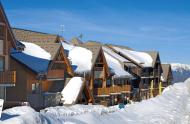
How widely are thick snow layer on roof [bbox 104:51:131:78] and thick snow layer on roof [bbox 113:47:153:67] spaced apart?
9368mm

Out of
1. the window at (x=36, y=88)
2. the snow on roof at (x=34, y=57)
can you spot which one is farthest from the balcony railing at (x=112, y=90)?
the window at (x=36, y=88)

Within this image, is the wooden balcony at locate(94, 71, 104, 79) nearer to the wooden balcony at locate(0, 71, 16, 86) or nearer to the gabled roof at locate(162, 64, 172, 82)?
the wooden balcony at locate(0, 71, 16, 86)

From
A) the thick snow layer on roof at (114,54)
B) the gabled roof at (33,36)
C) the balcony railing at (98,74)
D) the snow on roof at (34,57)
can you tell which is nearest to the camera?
the snow on roof at (34,57)

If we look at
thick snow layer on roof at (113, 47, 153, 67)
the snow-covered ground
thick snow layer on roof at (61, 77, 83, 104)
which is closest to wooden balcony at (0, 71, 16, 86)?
the snow-covered ground

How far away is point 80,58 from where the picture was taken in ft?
165

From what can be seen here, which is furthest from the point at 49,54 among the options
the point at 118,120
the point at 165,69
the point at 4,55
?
Result: the point at 165,69

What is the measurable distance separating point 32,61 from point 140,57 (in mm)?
41009

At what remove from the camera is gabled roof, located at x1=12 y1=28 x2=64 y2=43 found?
48.6 metres

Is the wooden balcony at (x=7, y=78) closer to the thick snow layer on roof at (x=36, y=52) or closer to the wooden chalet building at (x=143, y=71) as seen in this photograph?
the thick snow layer on roof at (x=36, y=52)

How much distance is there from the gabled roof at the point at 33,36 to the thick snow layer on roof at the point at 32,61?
9334 millimetres

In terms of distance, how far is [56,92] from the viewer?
43.0 m

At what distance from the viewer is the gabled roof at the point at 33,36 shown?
48572 millimetres

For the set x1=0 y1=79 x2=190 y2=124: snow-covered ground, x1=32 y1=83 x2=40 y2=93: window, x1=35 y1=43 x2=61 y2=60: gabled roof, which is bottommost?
x1=0 y1=79 x2=190 y2=124: snow-covered ground

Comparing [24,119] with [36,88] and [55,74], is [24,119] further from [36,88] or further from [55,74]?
[55,74]
